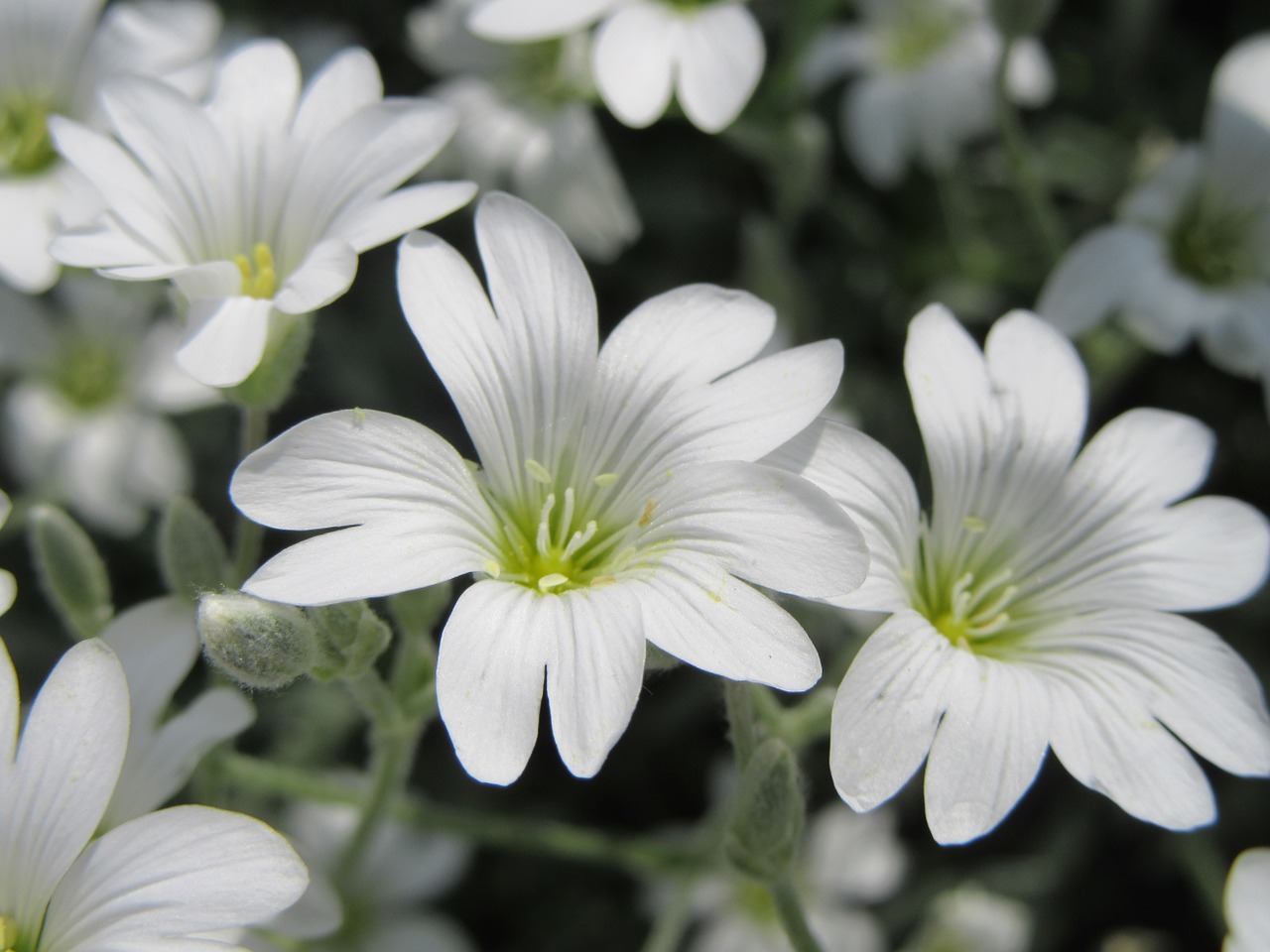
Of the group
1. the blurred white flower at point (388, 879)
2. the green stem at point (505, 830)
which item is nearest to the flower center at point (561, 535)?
the green stem at point (505, 830)

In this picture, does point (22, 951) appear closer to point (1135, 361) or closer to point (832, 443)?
point (832, 443)

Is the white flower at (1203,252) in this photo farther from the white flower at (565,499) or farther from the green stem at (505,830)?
the green stem at (505,830)

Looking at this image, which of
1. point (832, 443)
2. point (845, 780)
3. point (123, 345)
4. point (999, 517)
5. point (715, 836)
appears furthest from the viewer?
point (123, 345)

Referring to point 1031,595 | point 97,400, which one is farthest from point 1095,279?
point 97,400

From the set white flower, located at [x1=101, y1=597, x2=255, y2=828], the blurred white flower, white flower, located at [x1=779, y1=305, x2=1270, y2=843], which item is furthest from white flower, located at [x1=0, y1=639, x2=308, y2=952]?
the blurred white flower

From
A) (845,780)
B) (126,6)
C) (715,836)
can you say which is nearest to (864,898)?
(715,836)

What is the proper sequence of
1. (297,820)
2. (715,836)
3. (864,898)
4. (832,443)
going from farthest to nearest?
(864,898)
(297,820)
(715,836)
(832,443)

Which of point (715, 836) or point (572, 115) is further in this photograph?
point (572, 115)

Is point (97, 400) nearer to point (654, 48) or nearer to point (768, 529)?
point (654, 48)
